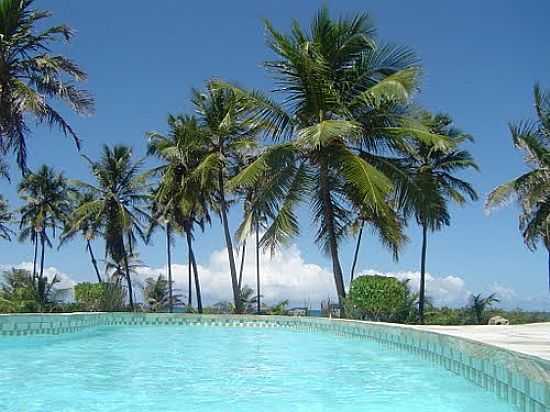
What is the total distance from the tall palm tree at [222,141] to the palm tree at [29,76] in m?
5.48

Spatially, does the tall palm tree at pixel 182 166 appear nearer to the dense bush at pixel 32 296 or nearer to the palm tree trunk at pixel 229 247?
the palm tree trunk at pixel 229 247

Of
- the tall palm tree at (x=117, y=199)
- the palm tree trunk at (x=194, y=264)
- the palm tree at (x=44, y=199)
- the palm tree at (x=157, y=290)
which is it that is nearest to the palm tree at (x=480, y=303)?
the palm tree trunk at (x=194, y=264)

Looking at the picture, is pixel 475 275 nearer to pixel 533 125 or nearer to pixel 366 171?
pixel 533 125

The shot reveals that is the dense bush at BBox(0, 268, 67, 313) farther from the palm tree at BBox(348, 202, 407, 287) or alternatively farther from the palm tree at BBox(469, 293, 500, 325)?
the palm tree at BBox(469, 293, 500, 325)

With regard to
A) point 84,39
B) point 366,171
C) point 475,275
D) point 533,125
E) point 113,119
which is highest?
point 84,39

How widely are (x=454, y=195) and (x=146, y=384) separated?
18.7 metres

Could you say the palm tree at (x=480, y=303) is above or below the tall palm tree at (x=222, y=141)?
below

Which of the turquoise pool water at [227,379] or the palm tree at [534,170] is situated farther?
the palm tree at [534,170]

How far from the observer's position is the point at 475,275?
61.7 feet

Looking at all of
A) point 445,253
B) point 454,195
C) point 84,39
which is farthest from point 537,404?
point 454,195

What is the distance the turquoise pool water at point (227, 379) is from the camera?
5.18 meters

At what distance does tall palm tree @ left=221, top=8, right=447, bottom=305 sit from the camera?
1431 cm

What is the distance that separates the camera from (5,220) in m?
35.6

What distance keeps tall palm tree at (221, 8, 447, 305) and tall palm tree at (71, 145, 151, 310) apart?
40.3 feet
